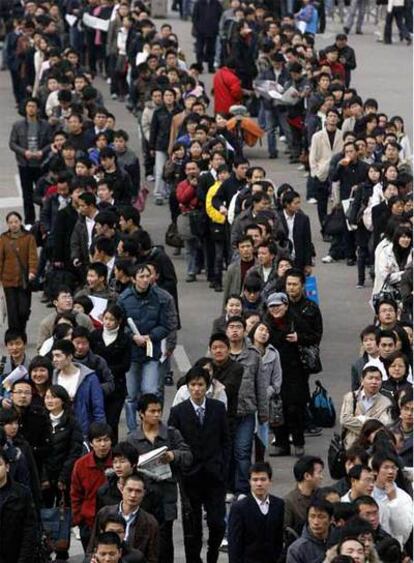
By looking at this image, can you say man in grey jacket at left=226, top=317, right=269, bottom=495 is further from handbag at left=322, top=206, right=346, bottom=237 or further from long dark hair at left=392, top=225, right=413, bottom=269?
handbag at left=322, top=206, right=346, bottom=237

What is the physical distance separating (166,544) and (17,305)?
6.51m

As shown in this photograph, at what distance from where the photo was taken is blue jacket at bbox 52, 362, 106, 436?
56.4 feet

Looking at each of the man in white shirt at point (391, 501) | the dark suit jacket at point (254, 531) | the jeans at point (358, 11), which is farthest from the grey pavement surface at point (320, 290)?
the jeans at point (358, 11)

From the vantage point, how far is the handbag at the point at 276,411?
18578 millimetres

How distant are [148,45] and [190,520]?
1709 cm

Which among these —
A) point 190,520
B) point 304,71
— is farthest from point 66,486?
point 304,71

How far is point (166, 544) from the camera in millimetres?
15742

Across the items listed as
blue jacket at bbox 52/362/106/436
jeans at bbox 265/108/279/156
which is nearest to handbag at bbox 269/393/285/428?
blue jacket at bbox 52/362/106/436

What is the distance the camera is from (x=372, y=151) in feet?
84.9

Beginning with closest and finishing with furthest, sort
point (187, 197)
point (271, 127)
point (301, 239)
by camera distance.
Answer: point (301, 239)
point (187, 197)
point (271, 127)

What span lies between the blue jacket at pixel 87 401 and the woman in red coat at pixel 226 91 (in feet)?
47.7

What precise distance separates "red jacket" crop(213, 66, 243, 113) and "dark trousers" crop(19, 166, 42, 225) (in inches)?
192

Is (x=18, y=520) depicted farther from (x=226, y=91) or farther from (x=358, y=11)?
(x=358, y=11)

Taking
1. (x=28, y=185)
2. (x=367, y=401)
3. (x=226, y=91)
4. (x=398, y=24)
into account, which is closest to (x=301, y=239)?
(x=28, y=185)
